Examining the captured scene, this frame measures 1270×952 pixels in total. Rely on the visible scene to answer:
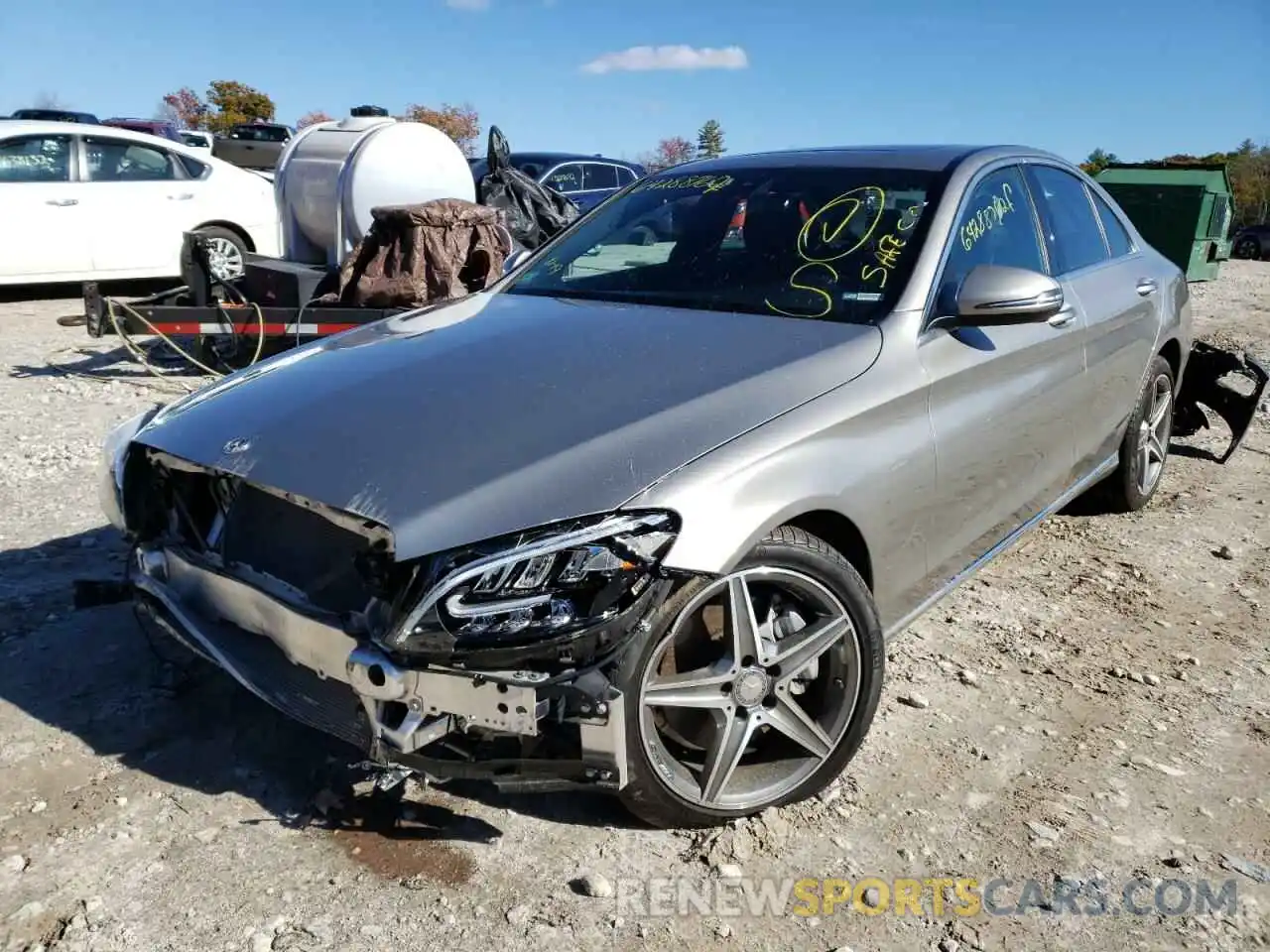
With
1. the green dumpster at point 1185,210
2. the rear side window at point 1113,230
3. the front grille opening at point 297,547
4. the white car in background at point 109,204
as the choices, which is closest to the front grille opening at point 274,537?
the front grille opening at point 297,547

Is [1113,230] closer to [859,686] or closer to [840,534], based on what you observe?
[840,534]

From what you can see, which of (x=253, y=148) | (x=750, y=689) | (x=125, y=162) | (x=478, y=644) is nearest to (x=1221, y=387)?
(x=750, y=689)

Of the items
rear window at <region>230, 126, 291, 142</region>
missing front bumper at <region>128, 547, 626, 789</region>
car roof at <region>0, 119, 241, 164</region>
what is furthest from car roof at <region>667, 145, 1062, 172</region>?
rear window at <region>230, 126, 291, 142</region>

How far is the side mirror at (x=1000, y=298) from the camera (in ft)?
9.71

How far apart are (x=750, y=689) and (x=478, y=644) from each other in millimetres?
718

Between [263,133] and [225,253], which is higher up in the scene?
[263,133]

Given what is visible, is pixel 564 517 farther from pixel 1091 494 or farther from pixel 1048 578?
pixel 1091 494

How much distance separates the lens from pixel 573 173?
13.7m

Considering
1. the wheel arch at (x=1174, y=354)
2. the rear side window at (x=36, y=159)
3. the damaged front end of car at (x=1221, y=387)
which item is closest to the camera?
the wheel arch at (x=1174, y=354)

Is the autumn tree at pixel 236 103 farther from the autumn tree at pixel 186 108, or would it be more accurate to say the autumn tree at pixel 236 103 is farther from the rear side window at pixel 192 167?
the rear side window at pixel 192 167

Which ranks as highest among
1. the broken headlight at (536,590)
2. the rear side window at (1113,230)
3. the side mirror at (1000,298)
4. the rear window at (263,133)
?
the rear window at (263,133)

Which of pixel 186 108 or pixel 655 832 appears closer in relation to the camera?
pixel 655 832

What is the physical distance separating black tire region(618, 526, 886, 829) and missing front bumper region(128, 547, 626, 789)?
81 millimetres

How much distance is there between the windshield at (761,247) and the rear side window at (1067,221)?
80cm
